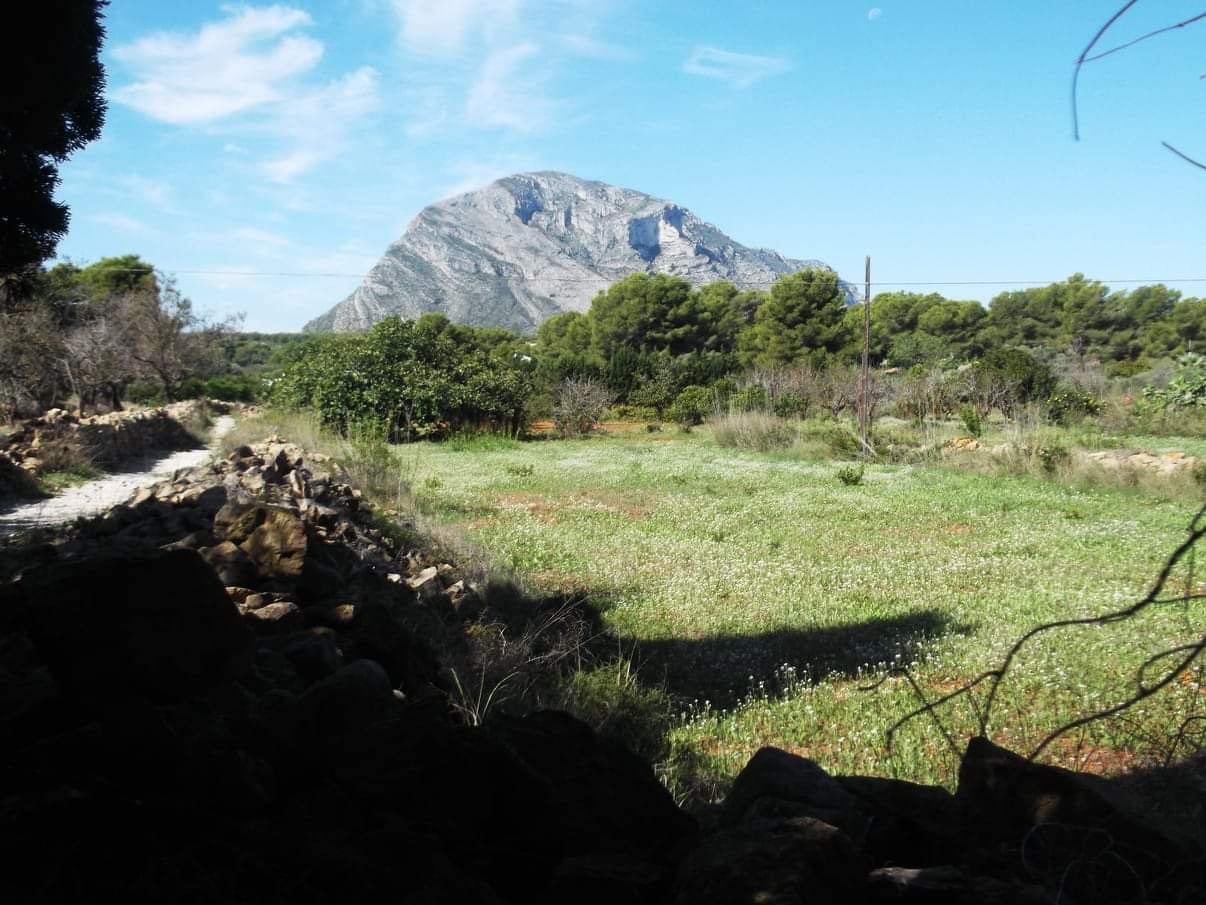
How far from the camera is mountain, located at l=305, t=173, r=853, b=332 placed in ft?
365

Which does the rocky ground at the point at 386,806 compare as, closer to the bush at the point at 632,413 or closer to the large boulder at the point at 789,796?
the large boulder at the point at 789,796

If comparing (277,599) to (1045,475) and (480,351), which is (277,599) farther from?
(480,351)

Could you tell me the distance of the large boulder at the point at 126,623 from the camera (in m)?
2.47

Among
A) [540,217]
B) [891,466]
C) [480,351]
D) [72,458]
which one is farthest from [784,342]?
[540,217]

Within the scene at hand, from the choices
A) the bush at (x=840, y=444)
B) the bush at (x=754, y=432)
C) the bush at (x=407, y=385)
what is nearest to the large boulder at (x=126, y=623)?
the bush at (x=840, y=444)

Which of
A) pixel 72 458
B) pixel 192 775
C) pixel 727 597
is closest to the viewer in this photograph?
pixel 192 775

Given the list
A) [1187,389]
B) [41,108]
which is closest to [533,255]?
[1187,389]

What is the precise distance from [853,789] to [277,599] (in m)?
2.97

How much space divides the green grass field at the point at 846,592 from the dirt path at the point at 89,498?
433cm

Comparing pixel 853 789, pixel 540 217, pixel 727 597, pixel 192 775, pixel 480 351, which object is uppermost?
pixel 540 217

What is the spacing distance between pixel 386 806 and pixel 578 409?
1098 inches

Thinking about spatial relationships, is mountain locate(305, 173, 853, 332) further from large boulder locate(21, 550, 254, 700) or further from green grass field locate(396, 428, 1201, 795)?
large boulder locate(21, 550, 254, 700)

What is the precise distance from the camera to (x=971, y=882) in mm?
1923

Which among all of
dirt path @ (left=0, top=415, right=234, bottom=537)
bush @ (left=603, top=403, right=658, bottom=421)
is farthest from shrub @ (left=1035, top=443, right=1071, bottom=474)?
bush @ (left=603, top=403, right=658, bottom=421)
